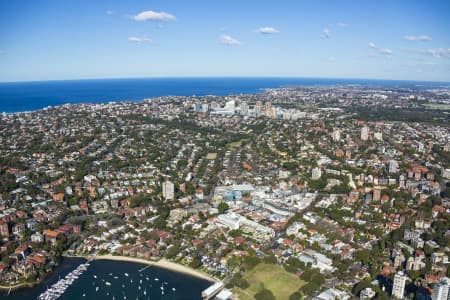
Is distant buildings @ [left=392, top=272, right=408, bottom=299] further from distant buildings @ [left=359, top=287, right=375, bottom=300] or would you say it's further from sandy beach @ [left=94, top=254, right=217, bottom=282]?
sandy beach @ [left=94, top=254, right=217, bottom=282]

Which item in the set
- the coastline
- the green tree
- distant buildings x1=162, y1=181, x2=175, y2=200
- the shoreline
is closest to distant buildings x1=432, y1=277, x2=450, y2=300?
the shoreline

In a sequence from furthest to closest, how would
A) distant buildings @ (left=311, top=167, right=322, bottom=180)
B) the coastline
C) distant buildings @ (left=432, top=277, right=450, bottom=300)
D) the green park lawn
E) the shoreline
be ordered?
distant buildings @ (left=311, top=167, right=322, bottom=180) < the shoreline < the coastline < the green park lawn < distant buildings @ (left=432, top=277, right=450, bottom=300)

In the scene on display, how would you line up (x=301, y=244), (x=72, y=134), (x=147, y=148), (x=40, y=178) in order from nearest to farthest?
(x=301, y=244) → (x=40, y=178) → (x=147, y=148) → (x=72, y=134)

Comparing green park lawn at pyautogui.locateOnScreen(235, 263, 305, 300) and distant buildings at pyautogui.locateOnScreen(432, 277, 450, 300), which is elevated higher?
distant buildings at pyautogui.locateOnScreen(432, 277, 450, 300)

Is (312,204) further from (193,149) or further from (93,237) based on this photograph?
(193,149)

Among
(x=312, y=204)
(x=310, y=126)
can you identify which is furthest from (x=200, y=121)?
(x=312, y=204)

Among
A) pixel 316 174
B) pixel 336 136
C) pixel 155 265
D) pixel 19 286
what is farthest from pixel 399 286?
pixel 336 136

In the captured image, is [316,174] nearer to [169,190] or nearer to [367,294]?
[169,190]

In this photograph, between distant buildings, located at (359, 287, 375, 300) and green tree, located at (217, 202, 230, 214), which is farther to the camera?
green tree, located at (217, 202, 230, 214)
